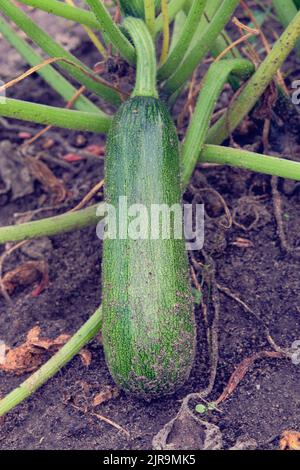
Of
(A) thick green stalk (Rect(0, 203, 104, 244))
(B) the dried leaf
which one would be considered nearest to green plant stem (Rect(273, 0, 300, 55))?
(A) thick green stalk (Rect(0, 203, 104, 244))

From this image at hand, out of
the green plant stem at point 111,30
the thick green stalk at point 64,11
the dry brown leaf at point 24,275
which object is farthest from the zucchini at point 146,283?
the dry brown leaf at point 24,275

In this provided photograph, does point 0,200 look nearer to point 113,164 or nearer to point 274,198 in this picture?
point 113,164

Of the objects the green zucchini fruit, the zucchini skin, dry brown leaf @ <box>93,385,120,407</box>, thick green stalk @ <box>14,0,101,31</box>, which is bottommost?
dry brown leaf @ <box>93,385,120,407</box>

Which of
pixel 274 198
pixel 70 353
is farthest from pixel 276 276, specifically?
pixel 70 353

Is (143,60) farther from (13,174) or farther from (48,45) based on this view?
(13,174)

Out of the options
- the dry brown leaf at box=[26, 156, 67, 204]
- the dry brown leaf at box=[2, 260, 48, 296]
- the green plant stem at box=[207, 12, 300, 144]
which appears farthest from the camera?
the dry brown leaf at box=[26, 156, 67, 204]

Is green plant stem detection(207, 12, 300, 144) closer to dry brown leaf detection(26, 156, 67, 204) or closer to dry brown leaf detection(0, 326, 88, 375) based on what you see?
dry brown leaf detection(26, 156, 67, 204)
